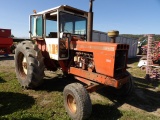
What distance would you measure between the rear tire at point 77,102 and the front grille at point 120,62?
1.03 metres

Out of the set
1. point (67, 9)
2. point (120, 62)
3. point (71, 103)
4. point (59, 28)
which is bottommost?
point (71, 103)

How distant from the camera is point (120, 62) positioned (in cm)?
446

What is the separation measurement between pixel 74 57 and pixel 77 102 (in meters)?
1.69

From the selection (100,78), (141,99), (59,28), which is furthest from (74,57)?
(141,99)

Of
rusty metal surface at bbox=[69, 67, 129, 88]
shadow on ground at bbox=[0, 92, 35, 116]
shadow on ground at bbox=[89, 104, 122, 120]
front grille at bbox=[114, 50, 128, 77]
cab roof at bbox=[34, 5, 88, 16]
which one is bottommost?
shadow on ground at bbox=[89, 104, 122, 120]

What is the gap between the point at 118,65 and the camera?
14.5 feet

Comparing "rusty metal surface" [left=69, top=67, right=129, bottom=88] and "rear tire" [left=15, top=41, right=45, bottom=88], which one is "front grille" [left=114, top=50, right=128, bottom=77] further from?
"rear tire" [left=15, top=41, right=45, bottom=88]

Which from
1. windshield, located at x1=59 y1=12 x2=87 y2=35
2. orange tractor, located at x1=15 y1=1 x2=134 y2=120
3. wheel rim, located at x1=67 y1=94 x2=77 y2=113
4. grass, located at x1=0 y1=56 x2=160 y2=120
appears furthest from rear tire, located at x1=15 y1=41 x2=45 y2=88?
wheel rim, located at x1=67 y1=94 x2=77 y2=113

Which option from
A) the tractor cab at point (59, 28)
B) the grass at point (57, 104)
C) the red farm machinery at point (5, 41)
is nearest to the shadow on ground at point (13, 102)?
the grass at point (57, 104)

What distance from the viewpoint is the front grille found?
14.2 ft

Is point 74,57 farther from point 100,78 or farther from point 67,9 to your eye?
point 67,9

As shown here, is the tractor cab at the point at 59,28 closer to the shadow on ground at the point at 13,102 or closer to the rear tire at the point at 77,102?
the rear tire at the point at 77,102

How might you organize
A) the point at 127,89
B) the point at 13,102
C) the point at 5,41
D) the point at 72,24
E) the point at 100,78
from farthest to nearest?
the point at 5,41
the point at 72,24
the point at 127,89
the point at 13,102
the point at 100,78

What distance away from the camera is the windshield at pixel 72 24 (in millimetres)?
5328
